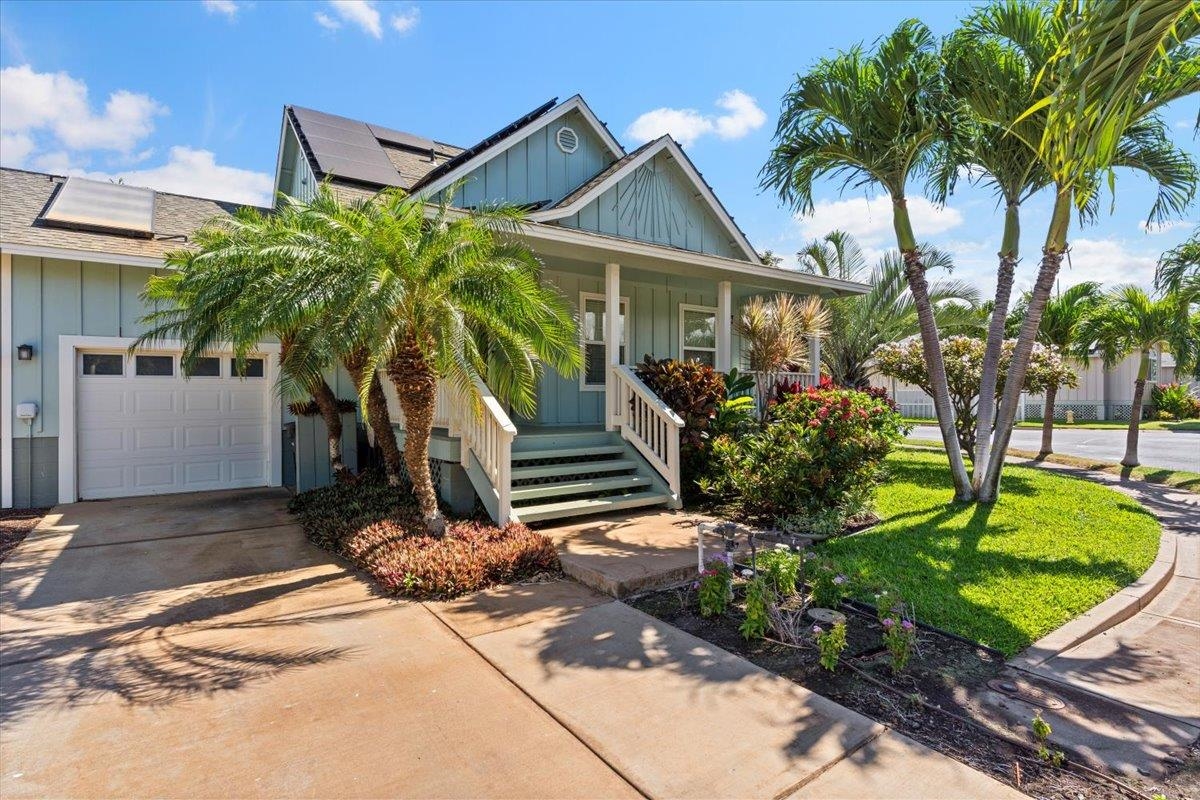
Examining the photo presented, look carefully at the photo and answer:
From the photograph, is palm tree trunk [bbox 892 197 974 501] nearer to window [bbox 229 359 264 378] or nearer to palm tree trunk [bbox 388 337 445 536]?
palm tree trunk [bbox 388 337 445 536]

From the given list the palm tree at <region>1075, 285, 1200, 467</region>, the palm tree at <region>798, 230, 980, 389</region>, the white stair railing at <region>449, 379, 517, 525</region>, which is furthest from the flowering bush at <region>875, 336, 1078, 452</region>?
the white stair railing at <region>449, 379, 517, 525</region>

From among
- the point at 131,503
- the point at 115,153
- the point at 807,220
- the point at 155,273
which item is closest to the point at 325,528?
the point at 131,503

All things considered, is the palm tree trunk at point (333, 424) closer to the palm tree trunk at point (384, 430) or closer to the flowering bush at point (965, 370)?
the palm tree trunk at point (384, 430)

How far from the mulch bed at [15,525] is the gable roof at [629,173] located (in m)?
7.33

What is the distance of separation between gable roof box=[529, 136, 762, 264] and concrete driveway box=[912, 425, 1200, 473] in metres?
10.2

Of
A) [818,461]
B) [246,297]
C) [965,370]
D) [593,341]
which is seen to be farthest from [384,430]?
[965,370]

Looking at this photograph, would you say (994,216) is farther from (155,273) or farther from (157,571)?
(155,273)

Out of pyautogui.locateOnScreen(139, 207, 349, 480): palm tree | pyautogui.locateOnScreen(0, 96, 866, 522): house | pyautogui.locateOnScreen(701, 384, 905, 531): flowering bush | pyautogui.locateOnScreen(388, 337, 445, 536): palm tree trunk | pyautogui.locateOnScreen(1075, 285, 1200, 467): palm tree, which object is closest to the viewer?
pyautogui.locateOnScreen(139, 207, 349, 480): palm tree

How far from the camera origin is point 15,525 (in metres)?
7.39

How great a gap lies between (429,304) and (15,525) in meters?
6.34

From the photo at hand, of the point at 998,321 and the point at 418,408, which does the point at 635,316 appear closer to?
the point at 998,321

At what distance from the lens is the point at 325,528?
6.73 m

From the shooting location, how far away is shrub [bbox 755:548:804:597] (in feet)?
14.5

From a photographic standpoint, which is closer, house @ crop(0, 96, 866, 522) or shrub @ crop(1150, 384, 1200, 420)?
house @ crop(0, 96, 866, 522)
